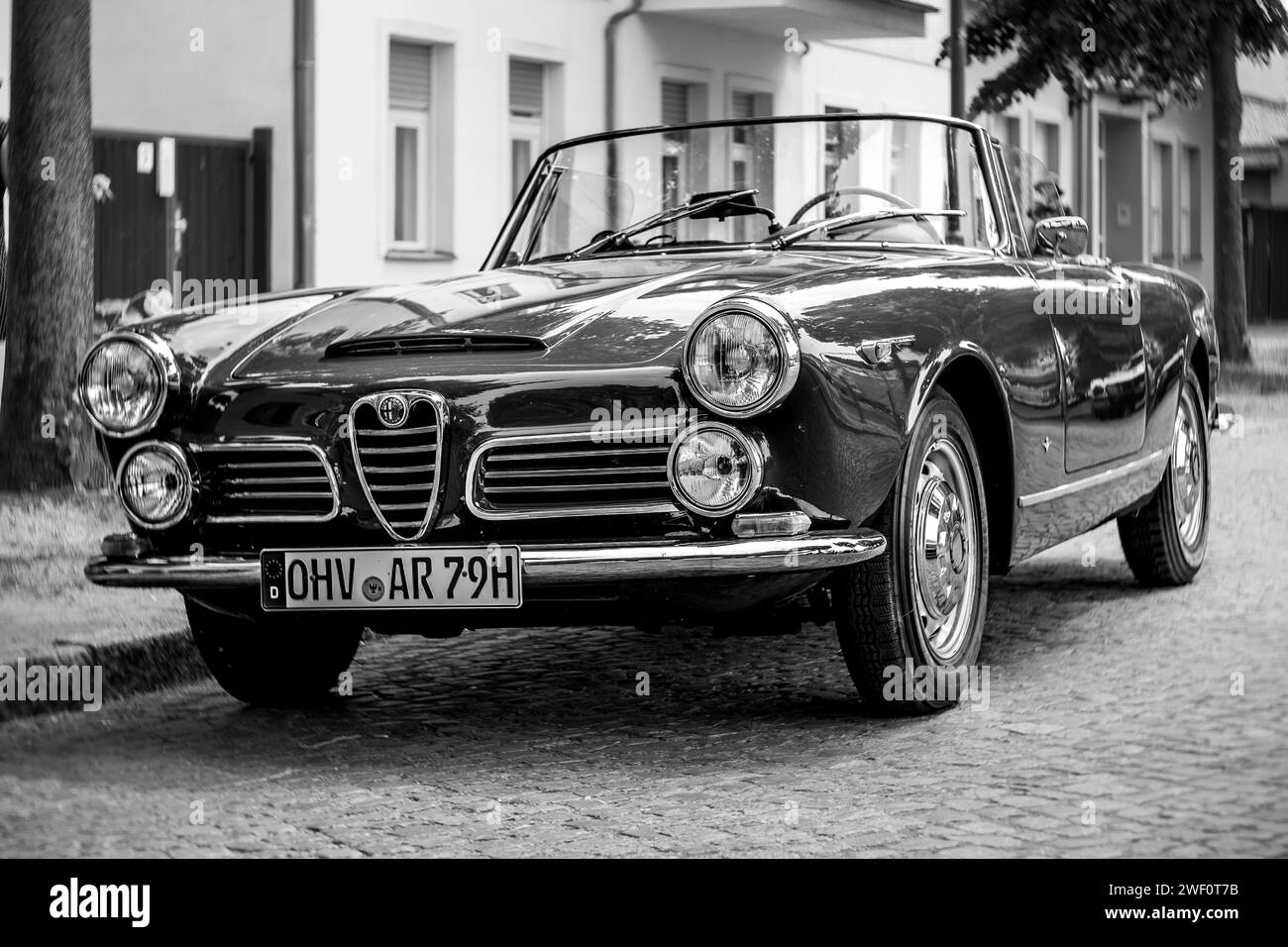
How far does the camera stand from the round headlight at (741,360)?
5090 millimetres

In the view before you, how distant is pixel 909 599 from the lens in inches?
217

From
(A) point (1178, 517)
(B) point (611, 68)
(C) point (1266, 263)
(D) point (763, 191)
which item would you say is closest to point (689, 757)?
(D) point (763, 191)

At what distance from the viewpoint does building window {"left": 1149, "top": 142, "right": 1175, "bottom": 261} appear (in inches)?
1473

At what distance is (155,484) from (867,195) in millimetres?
2510

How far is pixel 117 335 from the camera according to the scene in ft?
18.9

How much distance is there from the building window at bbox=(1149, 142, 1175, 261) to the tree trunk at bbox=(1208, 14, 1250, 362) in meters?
14.3

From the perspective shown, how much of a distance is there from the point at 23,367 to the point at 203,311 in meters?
5.02

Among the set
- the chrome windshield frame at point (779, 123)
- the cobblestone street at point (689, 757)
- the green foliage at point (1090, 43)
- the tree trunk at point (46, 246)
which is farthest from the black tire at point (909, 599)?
the green foliage at point (1090, 43)
